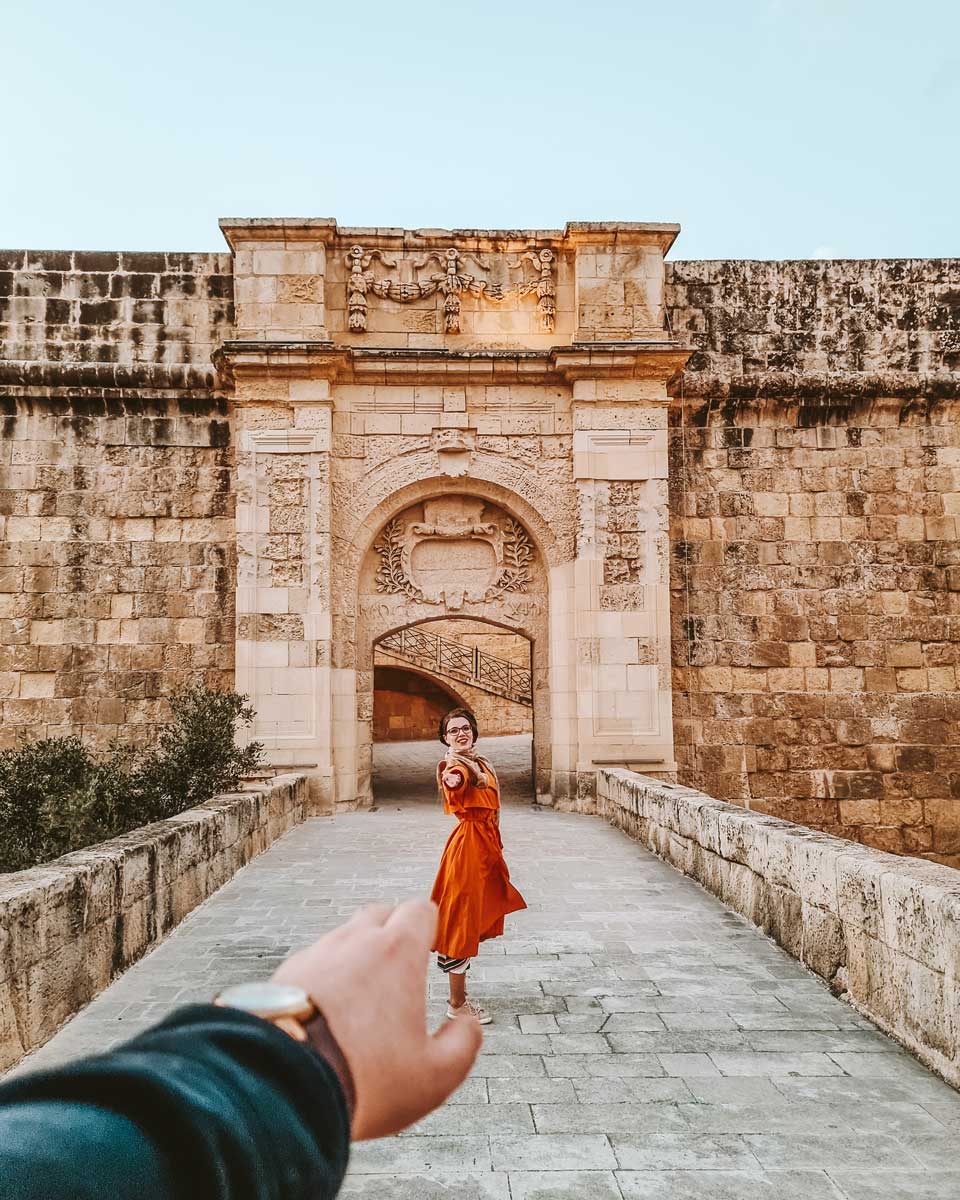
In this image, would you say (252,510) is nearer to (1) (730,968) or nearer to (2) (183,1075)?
(1) (730,968)

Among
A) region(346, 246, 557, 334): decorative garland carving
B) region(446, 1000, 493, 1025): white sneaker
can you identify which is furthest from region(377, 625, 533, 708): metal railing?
region(446, 1000, 493, 1025): white sneaker

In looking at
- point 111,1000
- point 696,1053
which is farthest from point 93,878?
point 696,1053

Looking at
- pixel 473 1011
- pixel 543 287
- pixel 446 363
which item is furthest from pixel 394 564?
pixel 473 1011

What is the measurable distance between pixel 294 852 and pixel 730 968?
183 inches

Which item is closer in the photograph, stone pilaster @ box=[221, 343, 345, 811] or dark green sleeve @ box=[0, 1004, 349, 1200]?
dark green sleeve @ box=[0, 1004, 349, 1200]

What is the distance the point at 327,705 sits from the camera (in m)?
11.4

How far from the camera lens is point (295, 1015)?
2.61 ft

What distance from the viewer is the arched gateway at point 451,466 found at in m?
11.5

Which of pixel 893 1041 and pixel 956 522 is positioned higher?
pixel 956 522

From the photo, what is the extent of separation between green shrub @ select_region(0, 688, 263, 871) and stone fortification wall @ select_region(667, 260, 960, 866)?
19.5ft

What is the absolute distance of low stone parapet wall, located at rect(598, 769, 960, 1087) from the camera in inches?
137

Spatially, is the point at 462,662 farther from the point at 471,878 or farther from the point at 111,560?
the point at 471,878

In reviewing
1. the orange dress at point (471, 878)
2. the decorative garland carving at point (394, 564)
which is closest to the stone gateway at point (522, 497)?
the decorative garland carving at point (394, 564)

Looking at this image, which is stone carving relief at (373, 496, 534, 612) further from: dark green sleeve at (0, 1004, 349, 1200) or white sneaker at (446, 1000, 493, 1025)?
dark green sleeve at (0, 1004, 349, 1200)
